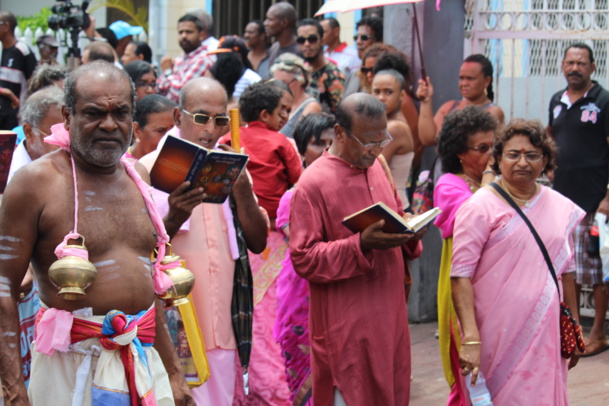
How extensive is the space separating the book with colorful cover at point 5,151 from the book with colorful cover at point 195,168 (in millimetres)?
1036

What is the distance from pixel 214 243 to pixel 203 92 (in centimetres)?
78

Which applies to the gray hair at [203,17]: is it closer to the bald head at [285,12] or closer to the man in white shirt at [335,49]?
the bald head at [285,12]

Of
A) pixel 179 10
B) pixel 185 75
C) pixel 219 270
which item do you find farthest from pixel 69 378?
pixel 179 10

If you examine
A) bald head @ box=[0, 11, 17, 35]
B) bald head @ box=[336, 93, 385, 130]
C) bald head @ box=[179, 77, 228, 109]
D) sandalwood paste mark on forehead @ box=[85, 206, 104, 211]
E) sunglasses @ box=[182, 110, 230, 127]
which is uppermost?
bald head @ box=[0, 11, 17, 35]

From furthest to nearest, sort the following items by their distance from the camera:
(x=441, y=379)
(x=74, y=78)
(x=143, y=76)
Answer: (x=143, y=76), (x=441, y=379), (x=74, y=78)

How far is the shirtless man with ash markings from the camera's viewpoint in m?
3.07

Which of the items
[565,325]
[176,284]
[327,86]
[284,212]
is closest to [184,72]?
[327,86]

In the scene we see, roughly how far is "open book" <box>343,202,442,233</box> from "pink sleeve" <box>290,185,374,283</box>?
10 centimetres

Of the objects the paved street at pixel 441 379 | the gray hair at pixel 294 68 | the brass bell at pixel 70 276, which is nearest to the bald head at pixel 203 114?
the brass bell at pixel 70 276

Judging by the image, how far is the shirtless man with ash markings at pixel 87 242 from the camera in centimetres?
307

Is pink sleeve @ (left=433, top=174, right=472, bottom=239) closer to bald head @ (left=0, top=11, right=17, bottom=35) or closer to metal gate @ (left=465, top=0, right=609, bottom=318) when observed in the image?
metal gate @ (left=465, top=0, right=609, bottom=318)

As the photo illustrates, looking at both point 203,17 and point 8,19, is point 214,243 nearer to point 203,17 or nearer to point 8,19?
point 203,17

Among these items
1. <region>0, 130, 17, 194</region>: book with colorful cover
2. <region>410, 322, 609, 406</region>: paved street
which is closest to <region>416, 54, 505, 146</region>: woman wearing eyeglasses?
<region>410, 322, 609, 406</region>: paved street

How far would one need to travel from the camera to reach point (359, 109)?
4383mm
